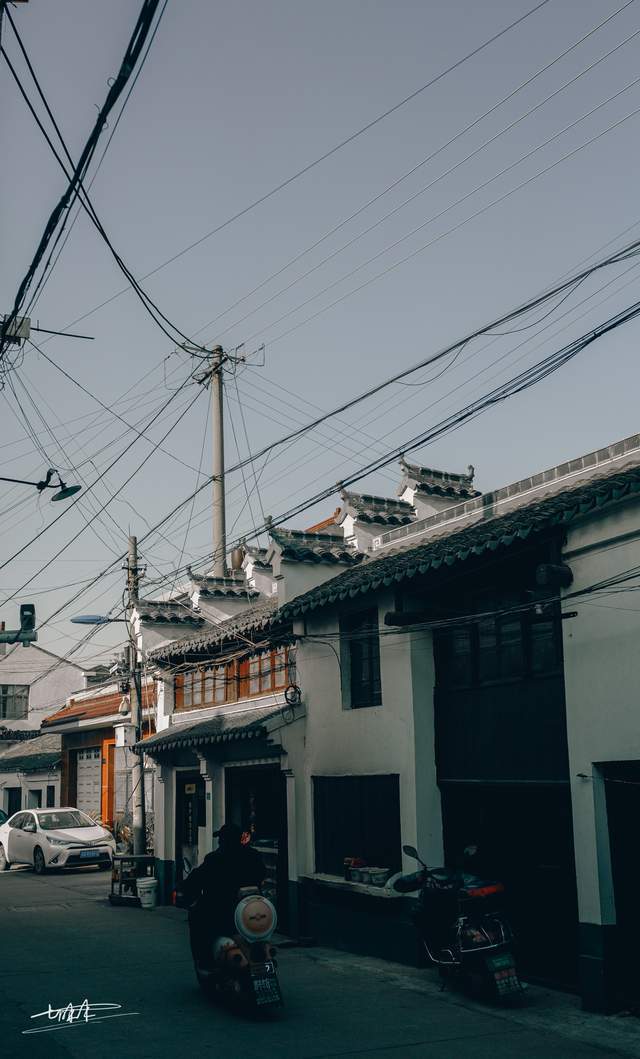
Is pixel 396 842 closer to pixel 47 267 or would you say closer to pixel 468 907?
pixel 468 907

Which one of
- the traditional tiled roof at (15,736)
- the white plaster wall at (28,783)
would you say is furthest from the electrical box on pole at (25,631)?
the traditional tiled roof at (15,736)

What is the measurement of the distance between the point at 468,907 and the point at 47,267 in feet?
26.8

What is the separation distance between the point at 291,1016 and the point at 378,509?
10831mm

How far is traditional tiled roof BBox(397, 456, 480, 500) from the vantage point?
18.9 metres

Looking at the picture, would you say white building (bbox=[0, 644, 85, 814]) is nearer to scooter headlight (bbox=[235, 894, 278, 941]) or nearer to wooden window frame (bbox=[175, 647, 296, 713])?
wooden window frame (bbox=[175, 647, 296, 713])

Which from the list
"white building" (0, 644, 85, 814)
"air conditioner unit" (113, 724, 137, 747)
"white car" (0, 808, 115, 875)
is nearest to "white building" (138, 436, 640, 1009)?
"white car" (0, 808, 115, 875)

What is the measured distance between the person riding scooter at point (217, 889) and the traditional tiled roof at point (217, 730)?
177 inches

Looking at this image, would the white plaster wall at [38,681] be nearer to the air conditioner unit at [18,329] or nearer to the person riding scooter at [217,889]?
the air conditioner unit at [18,329]

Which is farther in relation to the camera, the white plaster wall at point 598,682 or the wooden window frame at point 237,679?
the wooden window frame at point 237,679

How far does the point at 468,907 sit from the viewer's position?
10961mm

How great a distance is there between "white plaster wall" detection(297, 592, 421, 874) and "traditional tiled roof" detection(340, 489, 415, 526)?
3.69 meters

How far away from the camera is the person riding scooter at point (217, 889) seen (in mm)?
10664

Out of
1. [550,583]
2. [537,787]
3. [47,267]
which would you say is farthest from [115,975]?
[47,267]

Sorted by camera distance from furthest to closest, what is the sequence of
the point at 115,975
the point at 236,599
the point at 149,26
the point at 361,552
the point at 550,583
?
the point at 236,599 < the point at 361,552 < the point at 115,975 < the point at 550,583 < the point at 149,26
